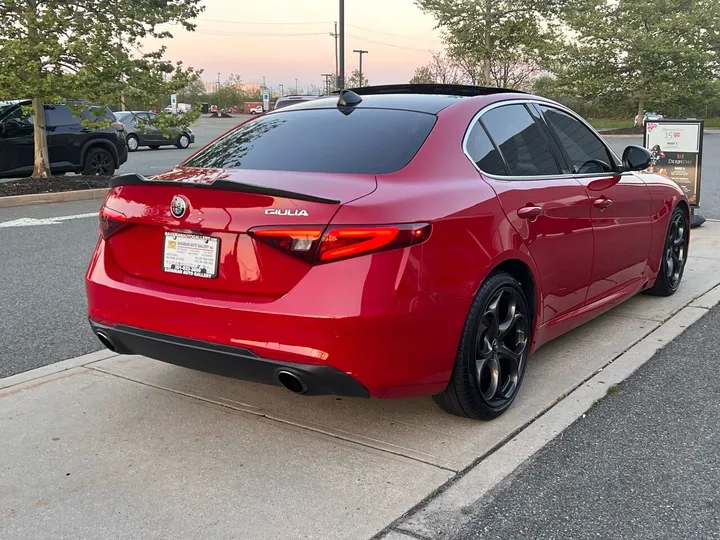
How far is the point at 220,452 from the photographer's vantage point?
334 centimetres

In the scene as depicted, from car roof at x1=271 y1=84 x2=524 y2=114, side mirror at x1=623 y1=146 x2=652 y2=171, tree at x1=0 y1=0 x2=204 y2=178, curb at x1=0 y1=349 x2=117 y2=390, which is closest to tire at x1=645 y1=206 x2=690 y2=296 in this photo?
side mirror at x1=623 y1=146 x2=652 y2=171

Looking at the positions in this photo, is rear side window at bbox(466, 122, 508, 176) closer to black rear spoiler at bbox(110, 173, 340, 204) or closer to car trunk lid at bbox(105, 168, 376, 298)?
car trunk lid at bbox(105, 168, 376, 298)

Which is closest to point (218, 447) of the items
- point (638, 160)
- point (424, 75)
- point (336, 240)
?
point (336, 240)

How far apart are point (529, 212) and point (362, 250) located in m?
1.22

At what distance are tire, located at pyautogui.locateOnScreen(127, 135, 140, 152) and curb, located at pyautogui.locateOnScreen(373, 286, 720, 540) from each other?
25868mm

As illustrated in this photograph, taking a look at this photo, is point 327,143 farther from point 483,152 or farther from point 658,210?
point 658,210

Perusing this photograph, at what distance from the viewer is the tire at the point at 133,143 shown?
28.1 m

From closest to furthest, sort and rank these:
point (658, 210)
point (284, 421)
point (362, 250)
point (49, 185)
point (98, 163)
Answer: point (362, 250)
point (284, 421)
point (658, 210)
point (49, 185)
point (98, 163)

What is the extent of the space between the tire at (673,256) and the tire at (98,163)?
12.2 meters

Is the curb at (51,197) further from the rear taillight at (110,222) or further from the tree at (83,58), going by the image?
the rear taillight at (110,222)

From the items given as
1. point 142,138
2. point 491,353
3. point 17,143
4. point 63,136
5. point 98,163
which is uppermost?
point 142,138

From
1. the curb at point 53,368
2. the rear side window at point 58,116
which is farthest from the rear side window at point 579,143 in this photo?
the rear side window at point 58,116

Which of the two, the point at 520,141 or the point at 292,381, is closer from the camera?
the point at 292,381

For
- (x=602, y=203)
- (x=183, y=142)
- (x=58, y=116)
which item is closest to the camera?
(x=602, y=203)
